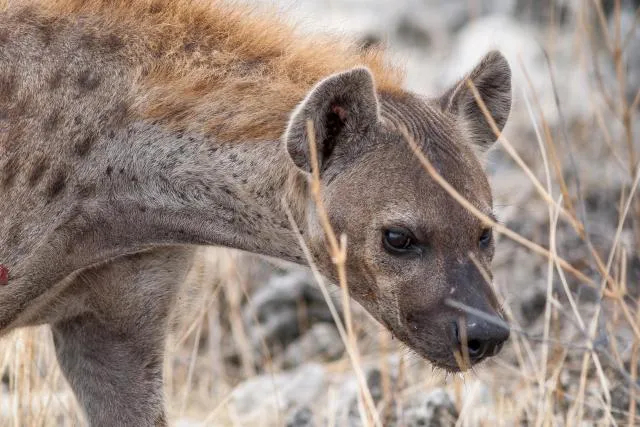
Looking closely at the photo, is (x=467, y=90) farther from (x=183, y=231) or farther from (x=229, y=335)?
(x=229, y=335)

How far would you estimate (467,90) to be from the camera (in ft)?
13.3

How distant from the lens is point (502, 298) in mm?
4797

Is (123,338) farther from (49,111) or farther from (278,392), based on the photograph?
(278,392)

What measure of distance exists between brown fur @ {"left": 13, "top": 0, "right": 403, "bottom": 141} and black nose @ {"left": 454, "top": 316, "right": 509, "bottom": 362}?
828 mm

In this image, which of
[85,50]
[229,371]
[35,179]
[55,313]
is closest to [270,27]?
[85,50]

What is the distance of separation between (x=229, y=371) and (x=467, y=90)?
2979mm

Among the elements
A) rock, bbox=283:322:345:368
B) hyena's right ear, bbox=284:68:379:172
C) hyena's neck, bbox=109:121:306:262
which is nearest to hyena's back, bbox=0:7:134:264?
hyena's neck, bbox=109:121:306:262

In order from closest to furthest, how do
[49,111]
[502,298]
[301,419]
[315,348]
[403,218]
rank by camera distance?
[403,218] < [49,111] < [502,298] < [301,419] < [315,348]

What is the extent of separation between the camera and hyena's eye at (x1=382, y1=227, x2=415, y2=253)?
11.7 feet

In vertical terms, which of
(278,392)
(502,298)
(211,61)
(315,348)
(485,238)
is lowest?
(315,348)

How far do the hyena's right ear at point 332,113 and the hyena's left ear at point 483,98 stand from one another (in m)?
0.45

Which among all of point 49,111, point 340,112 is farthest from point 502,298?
point 49,111

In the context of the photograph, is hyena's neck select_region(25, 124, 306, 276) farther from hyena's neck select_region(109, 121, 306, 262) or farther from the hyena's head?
the hyena's head

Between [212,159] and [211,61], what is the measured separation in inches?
12.5
